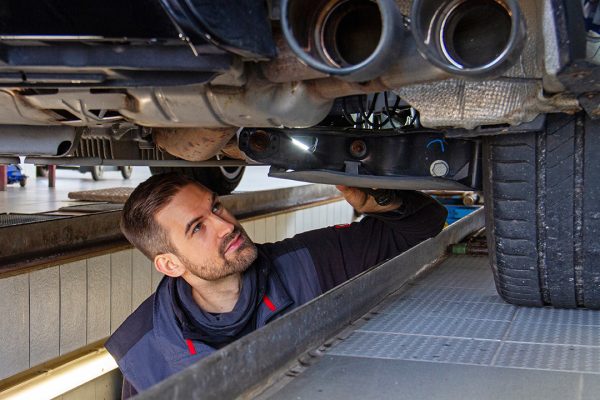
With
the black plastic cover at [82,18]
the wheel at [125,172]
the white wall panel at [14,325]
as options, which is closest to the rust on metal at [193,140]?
the black plastic cover at [82,18]

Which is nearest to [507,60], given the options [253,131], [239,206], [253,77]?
[253,77]

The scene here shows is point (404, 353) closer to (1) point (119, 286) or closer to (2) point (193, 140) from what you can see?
(2) point (193, 140)

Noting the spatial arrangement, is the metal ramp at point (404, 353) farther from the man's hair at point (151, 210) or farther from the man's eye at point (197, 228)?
the man's hair at point (151, 210)

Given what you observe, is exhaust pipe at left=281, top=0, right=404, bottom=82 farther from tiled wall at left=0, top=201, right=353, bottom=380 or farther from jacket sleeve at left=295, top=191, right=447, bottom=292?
tiled wall at left=0, top=201, right=353, bottom=380

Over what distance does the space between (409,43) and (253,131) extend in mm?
825

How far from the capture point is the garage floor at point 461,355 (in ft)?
4.18

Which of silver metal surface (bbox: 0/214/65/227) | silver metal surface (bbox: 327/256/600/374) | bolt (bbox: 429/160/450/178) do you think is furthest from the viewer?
silver metal surface (bbox: 0/214/65/227)

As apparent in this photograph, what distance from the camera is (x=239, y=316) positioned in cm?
192

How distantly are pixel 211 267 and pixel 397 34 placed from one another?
41.6 inches

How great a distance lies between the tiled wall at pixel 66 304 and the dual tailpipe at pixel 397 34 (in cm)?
223

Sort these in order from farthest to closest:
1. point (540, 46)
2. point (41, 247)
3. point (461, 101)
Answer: point (41, 247) → point (461, 101) → point (540, 46)

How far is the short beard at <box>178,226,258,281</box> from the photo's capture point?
195 cm

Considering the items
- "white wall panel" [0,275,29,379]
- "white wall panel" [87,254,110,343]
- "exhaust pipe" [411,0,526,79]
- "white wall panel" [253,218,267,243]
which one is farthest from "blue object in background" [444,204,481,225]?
"exhaust pipe" [411,0,526,79]

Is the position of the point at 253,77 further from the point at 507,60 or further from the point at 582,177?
the point at 582,177
